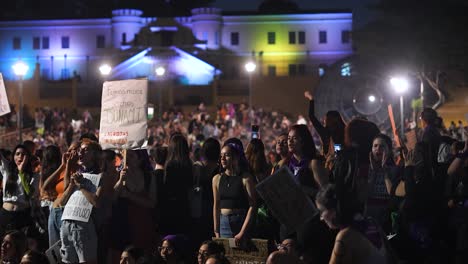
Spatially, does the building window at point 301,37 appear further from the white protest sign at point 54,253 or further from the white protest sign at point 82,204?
the white protest sign at point 82,204

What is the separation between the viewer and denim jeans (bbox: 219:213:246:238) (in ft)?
25.4

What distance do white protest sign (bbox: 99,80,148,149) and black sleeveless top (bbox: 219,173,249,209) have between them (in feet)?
3.16

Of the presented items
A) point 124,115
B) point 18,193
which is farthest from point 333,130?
point 18,193

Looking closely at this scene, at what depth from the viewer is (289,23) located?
70.1 meters

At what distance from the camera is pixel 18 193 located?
30.4 ft

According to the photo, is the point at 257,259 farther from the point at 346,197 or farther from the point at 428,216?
the point at 428,216

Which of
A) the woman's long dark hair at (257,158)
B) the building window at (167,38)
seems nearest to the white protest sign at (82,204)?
the woman's long dark hair at (257,158)

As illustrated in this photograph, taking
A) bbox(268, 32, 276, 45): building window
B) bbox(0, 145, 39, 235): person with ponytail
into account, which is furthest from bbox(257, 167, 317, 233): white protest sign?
bbox(268, 32, 276, 45): building window

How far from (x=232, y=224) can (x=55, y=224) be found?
6.22 ft

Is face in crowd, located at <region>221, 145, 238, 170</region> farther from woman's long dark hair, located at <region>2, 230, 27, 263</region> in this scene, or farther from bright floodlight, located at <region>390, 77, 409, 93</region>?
bright floodlight, located at <region>390, 77, 409, 93</region>

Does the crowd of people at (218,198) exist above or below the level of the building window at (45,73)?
below

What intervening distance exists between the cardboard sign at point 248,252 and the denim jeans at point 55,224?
1.82 metres

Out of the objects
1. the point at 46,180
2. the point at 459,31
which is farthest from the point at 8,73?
the point at 46,180

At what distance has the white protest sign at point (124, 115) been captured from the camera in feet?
26.8
